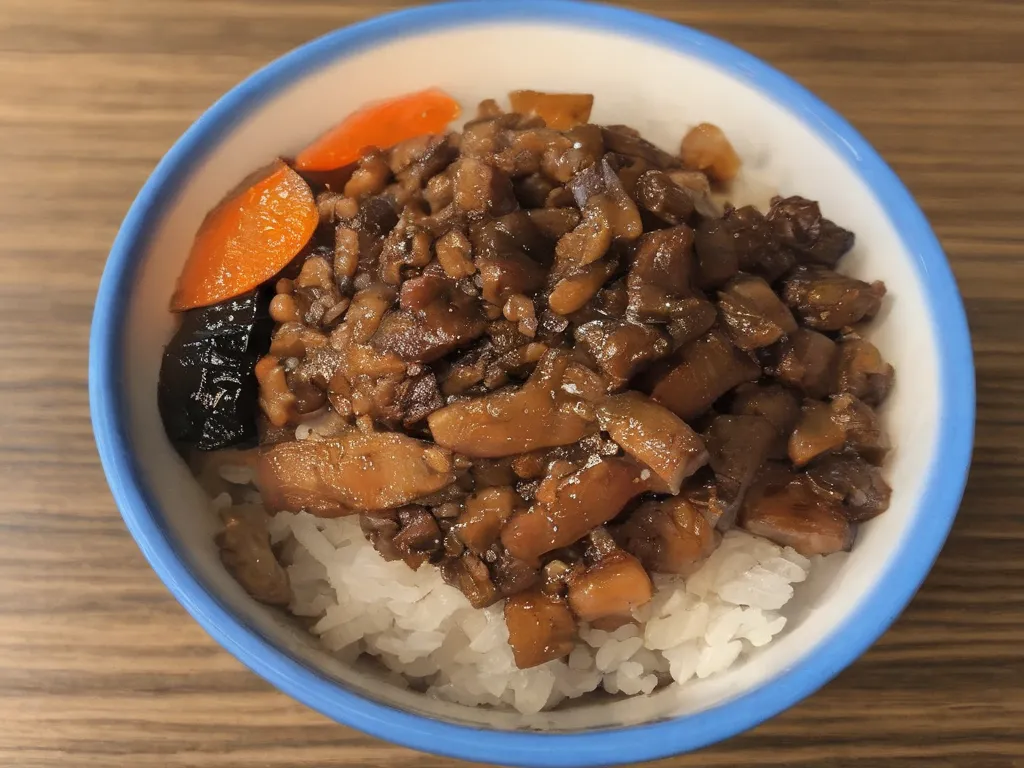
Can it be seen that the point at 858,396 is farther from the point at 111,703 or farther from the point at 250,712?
the point at 111,703

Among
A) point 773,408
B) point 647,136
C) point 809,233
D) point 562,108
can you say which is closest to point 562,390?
point 773,408

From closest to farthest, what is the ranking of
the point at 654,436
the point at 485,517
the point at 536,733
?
1. the point at 536,733
2. the point at 654,436
3. the point at 485,517

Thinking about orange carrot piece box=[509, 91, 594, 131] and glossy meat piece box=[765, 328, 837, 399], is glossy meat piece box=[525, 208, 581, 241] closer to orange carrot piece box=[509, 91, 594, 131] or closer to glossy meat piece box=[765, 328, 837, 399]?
orange carrot piece box=[509, 91, 594, 131]

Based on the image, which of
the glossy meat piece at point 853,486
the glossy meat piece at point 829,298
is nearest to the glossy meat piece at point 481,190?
the glossy meat piece at point 829,298

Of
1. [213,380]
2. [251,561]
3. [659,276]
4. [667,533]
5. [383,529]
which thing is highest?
[659,276]

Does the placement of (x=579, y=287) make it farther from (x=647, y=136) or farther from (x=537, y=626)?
(x=647, y=136)

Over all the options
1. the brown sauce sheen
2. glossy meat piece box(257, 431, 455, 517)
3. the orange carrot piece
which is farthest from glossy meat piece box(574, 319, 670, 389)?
the orange carrot piece
